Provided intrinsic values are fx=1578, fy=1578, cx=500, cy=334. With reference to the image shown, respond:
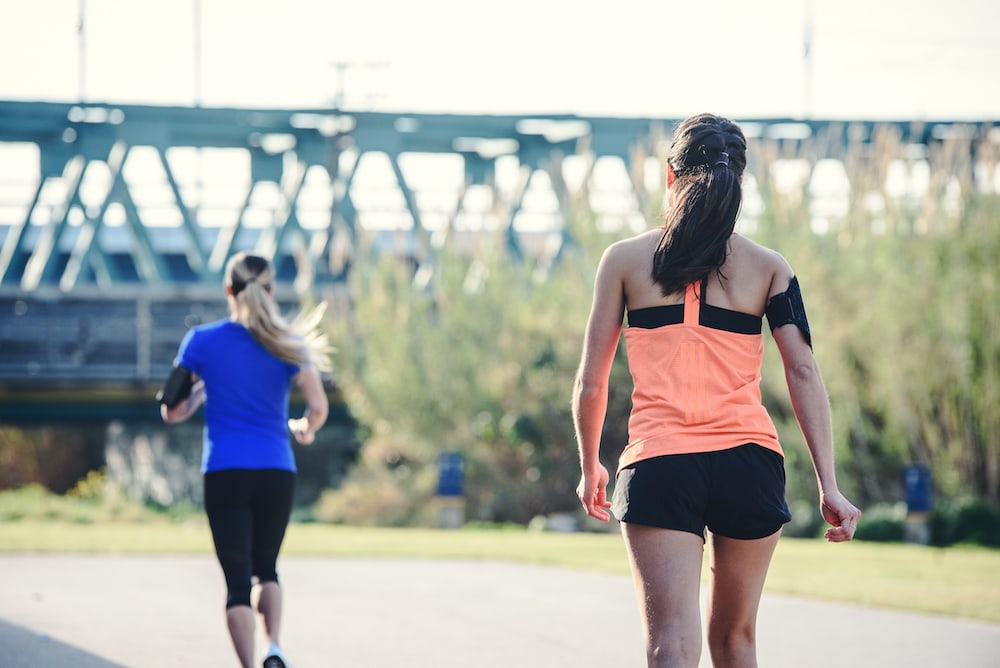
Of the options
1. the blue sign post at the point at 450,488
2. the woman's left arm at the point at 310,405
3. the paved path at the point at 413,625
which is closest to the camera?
the woman's left arm at the point at 310,405

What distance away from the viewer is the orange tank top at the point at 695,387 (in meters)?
3.79

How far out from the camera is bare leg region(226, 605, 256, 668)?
5.83 meters

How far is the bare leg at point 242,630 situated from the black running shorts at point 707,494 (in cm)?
243

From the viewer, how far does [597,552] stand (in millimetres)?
14906

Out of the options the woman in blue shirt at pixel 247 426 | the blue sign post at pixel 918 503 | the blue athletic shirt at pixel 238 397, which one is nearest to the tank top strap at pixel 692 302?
the woman in blue shirt at pixel 247 426

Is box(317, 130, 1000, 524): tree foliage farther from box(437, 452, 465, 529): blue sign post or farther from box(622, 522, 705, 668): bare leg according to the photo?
box(622, 522, 705, 668): bare leg

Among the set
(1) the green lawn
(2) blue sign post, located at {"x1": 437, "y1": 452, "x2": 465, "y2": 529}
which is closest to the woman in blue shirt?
(1) the green lawn

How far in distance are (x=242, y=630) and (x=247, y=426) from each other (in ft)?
2.50

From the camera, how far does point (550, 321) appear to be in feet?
66.9

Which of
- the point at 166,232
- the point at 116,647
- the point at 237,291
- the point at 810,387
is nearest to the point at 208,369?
the point at 237,291

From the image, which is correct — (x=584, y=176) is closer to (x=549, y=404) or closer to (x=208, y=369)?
(x=549, y=404)

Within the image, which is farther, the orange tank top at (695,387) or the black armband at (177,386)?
the black armband at (177,386)

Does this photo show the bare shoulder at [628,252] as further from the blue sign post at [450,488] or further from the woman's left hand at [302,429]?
the blue sign post at [450,488]

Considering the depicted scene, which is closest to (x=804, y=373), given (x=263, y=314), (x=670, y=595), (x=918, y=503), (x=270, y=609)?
(x=670, y=595)
